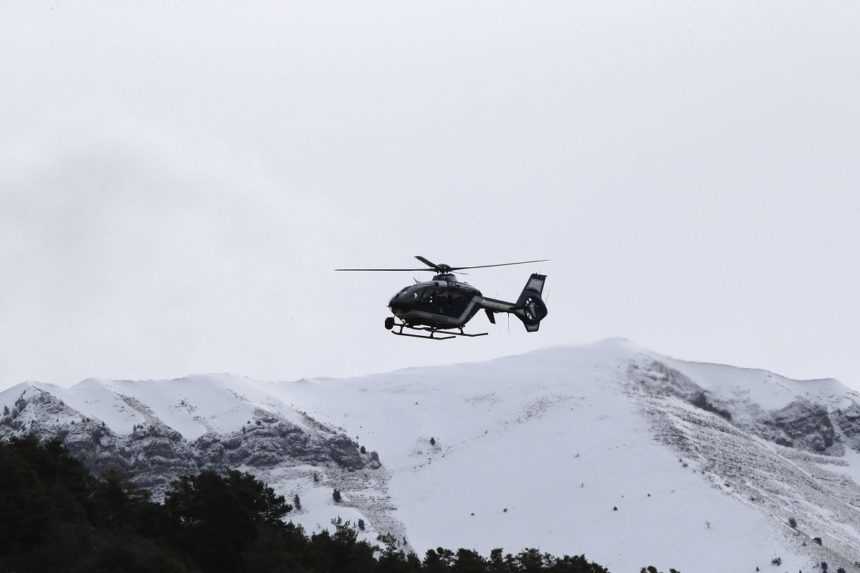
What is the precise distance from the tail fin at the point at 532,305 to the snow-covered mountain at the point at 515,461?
216 feet

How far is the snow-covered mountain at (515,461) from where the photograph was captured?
139125 millimetres

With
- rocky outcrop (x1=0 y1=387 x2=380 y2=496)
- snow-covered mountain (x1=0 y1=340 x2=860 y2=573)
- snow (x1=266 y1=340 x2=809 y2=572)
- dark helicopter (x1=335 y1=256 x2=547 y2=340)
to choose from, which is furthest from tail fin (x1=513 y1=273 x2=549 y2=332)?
rocky outcrop (x1=0 y1=387 x2=380 y2=496)

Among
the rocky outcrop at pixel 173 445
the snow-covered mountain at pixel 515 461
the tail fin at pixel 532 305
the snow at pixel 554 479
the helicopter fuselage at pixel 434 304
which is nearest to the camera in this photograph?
the helicopter fuselage at pixel 434 304

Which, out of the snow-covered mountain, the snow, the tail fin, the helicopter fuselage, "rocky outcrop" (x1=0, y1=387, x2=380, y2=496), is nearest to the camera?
the helicopter fuselage

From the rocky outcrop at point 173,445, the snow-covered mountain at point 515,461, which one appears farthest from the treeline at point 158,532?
the rocky outcrop at point 173,445

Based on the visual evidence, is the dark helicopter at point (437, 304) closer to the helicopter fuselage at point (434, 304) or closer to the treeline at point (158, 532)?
the helicopter fuselage at point (434, 304)

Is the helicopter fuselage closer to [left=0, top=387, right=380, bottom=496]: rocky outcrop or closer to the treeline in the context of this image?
the treeline

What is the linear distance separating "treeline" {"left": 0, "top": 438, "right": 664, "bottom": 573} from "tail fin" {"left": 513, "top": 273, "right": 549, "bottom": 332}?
12.7 metres

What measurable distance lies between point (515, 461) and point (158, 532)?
105 metres

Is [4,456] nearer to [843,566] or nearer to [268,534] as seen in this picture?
[268,534]

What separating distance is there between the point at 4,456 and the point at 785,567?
80.6 meters

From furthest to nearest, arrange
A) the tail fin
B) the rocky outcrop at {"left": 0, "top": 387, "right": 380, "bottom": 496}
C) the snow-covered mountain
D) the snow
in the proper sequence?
1. the rocky outcrop at {"left": 0, "top": 387, "right": 380, "bottom": 496}
2. the snow-covered mountain
3. the snow
4. the tail fin

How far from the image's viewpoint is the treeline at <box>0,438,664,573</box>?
54312mm

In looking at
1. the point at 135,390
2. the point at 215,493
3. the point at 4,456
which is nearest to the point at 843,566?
the point at 215,493
